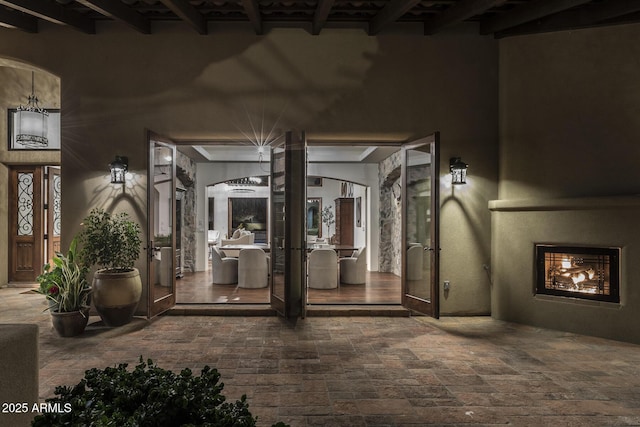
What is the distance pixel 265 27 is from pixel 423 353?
474 centimetres

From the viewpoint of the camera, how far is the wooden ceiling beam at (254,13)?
4.93 m

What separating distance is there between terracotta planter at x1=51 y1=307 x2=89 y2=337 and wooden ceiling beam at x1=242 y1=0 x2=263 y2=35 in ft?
13.6

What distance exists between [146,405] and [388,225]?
969 cm

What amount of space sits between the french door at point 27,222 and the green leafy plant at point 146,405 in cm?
841

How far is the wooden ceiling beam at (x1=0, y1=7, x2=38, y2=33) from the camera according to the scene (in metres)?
5.25

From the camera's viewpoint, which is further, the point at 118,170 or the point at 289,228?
the point at 289,228

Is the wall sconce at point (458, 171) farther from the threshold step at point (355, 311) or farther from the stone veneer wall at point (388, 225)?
the stone veneer wall at point (388, 225)

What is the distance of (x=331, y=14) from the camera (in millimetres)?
5754

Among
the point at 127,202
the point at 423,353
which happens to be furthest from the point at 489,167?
the point at 127,202

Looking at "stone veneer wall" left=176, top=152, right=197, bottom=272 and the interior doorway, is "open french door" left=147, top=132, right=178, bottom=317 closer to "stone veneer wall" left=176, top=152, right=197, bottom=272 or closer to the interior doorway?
the interior doorway

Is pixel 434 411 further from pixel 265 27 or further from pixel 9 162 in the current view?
pixel 9 162

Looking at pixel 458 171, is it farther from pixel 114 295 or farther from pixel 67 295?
pixel 67 295

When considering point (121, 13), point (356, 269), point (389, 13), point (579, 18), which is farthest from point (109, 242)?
point (579, 18)

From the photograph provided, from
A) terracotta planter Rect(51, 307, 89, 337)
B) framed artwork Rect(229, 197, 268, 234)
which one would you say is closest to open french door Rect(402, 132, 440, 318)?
terracotta planter Rect(51, 307, 89, 337)
